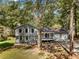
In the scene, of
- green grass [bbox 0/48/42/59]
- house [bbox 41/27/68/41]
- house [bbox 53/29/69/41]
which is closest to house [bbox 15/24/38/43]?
house [bbox 41/27/68/41]

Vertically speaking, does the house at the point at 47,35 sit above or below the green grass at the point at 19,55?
above

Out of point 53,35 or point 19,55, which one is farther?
point 53,35

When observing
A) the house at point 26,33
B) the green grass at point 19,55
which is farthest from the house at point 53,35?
the green grass at point 19,55

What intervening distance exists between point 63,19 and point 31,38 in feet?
65.5

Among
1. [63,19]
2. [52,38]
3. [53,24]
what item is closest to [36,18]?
[52,38]

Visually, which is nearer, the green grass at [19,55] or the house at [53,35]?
the green grass at [19,55]

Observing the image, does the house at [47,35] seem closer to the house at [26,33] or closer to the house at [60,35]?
the house at [60,35]

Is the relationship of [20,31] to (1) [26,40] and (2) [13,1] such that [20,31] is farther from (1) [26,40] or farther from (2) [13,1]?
(2) [13,1]

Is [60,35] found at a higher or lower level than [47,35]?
lower

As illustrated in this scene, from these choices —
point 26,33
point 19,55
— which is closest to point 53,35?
point 26,33

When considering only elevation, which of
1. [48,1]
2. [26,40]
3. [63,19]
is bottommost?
[26,40]

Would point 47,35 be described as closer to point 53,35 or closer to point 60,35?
point 53,35

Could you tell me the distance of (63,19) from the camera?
210ft

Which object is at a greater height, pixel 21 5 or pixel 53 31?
pixel 21 5
